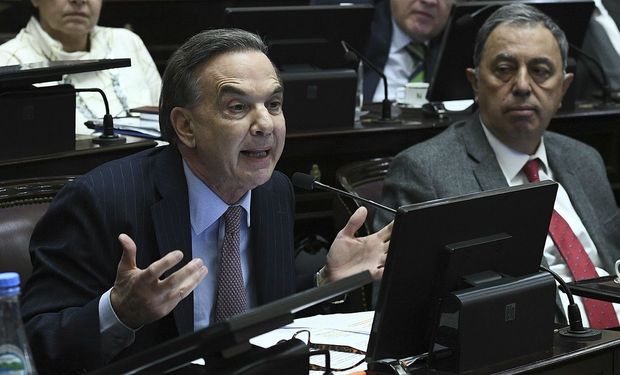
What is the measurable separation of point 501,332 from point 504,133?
1.27 metres

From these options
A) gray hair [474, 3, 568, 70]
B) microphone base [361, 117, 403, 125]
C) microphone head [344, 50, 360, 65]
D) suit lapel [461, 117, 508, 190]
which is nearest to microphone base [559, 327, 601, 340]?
suit lapel [461, 117, 508, 190]

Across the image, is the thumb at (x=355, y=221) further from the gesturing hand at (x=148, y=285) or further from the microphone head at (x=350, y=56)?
the microphone head at (x=350, y=56)

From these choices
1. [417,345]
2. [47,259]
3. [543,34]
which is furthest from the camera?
[543,34]

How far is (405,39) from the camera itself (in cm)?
495

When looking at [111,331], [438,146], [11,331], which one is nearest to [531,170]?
[438,146]

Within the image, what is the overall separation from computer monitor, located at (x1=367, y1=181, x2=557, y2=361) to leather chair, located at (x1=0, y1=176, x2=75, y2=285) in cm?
84

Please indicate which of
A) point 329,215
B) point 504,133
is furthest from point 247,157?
point 329,215

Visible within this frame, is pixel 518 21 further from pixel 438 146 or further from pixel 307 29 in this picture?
pixel 307 29

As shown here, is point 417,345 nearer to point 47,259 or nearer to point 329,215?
point 47,259

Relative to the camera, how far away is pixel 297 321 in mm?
2184

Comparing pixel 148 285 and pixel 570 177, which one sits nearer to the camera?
pixel 148 285

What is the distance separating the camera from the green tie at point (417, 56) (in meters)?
4.94

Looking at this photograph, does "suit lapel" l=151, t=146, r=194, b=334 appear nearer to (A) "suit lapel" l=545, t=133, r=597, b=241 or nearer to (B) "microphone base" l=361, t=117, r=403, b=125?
(A) "suit lapel" l=545, t=133, r=597, b=241

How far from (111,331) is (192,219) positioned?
0.34 m
